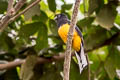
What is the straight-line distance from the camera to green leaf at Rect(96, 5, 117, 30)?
1.88m

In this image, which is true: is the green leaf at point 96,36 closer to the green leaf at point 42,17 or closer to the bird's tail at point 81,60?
the green leaf at point 42,17

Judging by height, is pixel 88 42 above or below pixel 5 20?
below

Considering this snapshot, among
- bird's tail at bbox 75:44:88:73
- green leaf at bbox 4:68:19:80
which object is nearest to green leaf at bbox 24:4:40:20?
bird's tail at bbox 75:44:88:73

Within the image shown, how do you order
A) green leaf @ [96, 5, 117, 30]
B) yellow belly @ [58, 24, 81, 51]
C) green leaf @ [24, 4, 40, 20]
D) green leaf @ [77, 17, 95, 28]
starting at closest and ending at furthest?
yellow belly @ [58, 24, 81, 51] → green leaf @ [24, 4, 40, 20] → green leaf @ [96, 5, 117, 30] → green leaf @ [77, 17, 95, 28]

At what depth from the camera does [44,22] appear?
1.98 metres

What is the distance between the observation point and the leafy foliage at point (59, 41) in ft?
6.42

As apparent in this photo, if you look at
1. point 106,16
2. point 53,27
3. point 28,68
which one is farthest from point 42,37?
point 106,16

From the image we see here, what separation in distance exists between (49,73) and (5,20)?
35.2 inches

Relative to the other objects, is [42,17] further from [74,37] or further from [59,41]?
[74,37]

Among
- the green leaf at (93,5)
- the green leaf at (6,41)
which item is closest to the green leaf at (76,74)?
the green leaf at (93,5)

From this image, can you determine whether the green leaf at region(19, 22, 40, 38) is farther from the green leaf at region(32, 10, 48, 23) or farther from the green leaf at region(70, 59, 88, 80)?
the green leaf at region(70, 59, 88, 80)

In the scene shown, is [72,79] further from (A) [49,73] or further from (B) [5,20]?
(B) [5,20]

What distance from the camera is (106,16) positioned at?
197cm

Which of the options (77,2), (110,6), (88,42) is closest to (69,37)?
(77,2)
